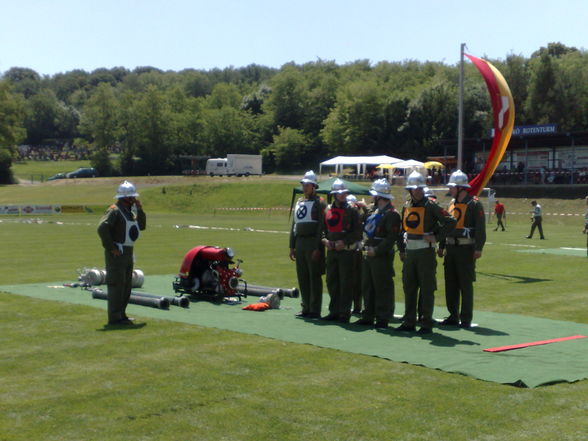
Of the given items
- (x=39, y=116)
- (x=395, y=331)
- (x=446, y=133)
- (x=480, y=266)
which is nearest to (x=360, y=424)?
(x=395, y=331)

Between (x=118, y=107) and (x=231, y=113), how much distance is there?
17.2 m

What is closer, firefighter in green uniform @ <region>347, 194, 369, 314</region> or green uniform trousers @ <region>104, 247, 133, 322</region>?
green uniform trousers @ <region>104, 247, 133, 322</region>

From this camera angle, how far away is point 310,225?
12.6m

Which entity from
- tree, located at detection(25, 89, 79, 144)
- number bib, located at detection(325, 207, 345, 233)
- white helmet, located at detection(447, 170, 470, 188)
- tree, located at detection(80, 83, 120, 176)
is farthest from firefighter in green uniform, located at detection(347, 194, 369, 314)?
tree, located at detection(25, 89, 79, 144)

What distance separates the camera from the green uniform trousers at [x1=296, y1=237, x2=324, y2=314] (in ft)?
41.5

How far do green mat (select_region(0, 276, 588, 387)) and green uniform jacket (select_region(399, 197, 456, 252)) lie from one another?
4.79 ft

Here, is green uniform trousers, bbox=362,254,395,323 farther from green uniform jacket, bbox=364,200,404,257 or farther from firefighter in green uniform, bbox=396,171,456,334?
firefighter in green uniform, bbox=396,171,456,334

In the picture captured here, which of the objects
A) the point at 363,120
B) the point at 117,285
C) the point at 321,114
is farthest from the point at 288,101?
the point at 117,285

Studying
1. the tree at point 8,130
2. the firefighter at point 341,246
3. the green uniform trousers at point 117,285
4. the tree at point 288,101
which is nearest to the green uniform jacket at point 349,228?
the firefighter at point 341,246

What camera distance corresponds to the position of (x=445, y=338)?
10922mm

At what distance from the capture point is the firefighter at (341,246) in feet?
40.4

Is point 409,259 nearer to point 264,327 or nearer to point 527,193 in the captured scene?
point 264,327

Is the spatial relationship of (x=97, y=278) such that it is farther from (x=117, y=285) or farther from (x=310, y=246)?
(x=310, y=246)

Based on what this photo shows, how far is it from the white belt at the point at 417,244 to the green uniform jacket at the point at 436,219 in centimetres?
16
